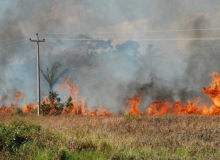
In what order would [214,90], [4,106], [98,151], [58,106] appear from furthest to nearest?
[4,106] → [58,106] → [214,90] → [98,151]

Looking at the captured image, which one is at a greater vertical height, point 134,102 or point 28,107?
point 28,107

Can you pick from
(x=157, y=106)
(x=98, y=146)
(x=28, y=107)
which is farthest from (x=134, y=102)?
(x=98, y=146)

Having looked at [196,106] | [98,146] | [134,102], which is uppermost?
[134,102]

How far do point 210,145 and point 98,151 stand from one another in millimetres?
3717

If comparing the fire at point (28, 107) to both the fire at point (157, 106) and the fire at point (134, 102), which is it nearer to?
the fire at point (157, 106)

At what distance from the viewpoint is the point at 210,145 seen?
9.59 meters

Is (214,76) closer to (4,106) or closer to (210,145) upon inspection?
(210,145)

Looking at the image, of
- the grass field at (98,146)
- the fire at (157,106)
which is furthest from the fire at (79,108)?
the grass field at (98,146)

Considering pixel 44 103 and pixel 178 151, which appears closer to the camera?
pixel 178 151

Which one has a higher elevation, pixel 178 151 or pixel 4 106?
pixel 4 106

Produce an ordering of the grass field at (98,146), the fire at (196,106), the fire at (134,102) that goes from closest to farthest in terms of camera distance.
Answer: the grass field at (98,146)
the fire at (196,106)
the fire at (134,102)

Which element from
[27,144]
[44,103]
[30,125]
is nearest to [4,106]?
[44,103]

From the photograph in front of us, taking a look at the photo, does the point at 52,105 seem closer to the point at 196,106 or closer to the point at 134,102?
the point at 134,102

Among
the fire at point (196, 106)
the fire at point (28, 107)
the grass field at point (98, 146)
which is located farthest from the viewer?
the fire at point (28, 107)
